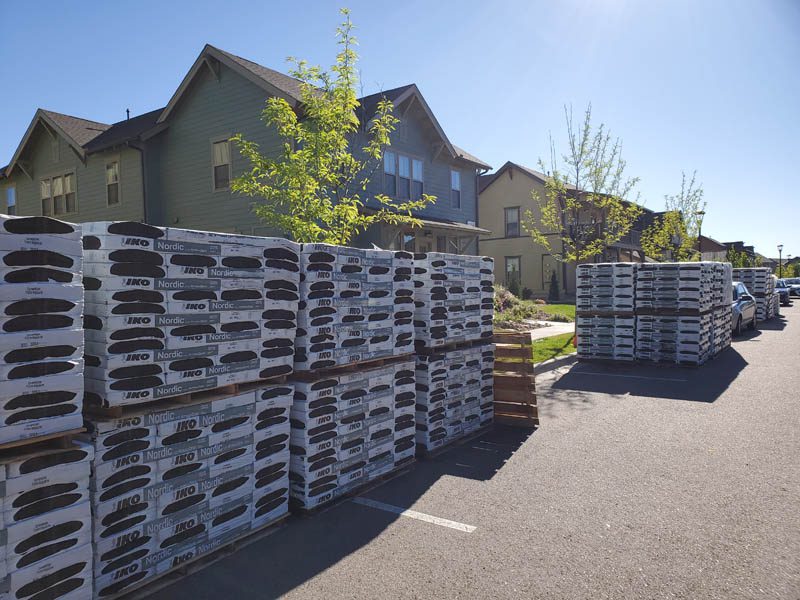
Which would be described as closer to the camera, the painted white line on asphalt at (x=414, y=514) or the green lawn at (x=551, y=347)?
the painted white line on asphalt at (x=414, y=514)

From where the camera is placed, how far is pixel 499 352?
834cm

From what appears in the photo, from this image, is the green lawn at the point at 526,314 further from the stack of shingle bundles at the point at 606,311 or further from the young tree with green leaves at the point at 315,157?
the young tree with green leaves at the point at 315,157

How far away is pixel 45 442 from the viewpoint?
3420 millimetres

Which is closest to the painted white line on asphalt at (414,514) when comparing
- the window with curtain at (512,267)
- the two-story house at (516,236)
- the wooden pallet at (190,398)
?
the wooden pallet at (190,398)

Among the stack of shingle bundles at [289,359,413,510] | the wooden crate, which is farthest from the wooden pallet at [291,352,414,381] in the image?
the wooden crate

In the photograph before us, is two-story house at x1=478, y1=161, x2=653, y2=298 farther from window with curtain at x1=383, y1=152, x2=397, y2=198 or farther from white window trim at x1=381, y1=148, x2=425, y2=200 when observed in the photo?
window with curtain at x1=383, y1=152, x2=397, y2=198

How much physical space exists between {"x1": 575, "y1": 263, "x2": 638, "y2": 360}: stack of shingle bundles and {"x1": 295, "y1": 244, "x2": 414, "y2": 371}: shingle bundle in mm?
8400

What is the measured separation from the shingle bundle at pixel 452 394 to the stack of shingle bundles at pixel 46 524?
400cm

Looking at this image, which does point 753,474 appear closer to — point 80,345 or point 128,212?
point 80,345

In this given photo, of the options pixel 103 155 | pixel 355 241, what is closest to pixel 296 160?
pixel 355 241

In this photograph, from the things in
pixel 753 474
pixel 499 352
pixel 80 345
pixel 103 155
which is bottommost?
pixel 753 474

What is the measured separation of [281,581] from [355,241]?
1536cm

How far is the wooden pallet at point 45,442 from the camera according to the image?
3146 millimetres

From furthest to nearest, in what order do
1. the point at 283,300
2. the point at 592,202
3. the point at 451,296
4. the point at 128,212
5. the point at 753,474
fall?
the point at 128,212 → the point at 592,202 → the point at 451,296 → the point at 753,474 → the point at 283,300
